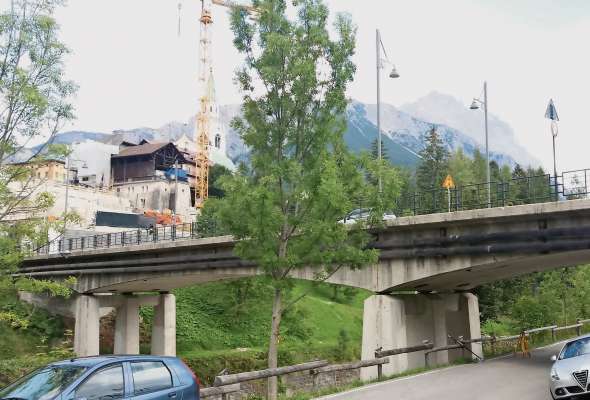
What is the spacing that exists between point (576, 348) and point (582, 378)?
5.72 feet

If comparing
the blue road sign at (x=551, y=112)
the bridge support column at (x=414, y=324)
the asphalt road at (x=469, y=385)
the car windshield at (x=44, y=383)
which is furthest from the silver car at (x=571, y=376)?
the blue road sign at (x=551, y=112)

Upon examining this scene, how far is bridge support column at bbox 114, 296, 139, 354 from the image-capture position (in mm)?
38906

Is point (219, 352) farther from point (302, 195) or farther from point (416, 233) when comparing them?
point (302, 195)

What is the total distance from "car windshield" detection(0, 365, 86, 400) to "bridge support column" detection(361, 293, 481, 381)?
1197 cm

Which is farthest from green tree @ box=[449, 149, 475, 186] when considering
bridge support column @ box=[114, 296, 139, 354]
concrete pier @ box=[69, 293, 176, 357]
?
bridge support column @ box=[114, 296, 139, 354]

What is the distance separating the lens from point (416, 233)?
70.3 ft

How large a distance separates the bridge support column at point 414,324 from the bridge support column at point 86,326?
21.8 meters

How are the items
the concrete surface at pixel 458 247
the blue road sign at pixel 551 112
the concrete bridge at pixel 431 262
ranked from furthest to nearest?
1. the blue road sign at pixel 551 112
2. the concrete bridge at pixel 431 262
3. the concrete surface at pixel 458 247

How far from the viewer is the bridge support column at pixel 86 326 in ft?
123

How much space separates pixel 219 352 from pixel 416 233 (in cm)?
2041

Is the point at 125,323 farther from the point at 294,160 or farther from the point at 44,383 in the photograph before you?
the point at 44,383

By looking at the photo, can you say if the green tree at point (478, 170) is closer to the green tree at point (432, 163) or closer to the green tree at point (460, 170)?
the green tree at point (460, 170)

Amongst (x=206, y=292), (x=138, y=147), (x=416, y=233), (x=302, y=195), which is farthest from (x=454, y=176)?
(x=302, y=195)

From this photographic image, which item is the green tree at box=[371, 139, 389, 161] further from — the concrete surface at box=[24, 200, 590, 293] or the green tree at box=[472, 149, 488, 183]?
the green tree at box=[472, 149, 488, 183]
